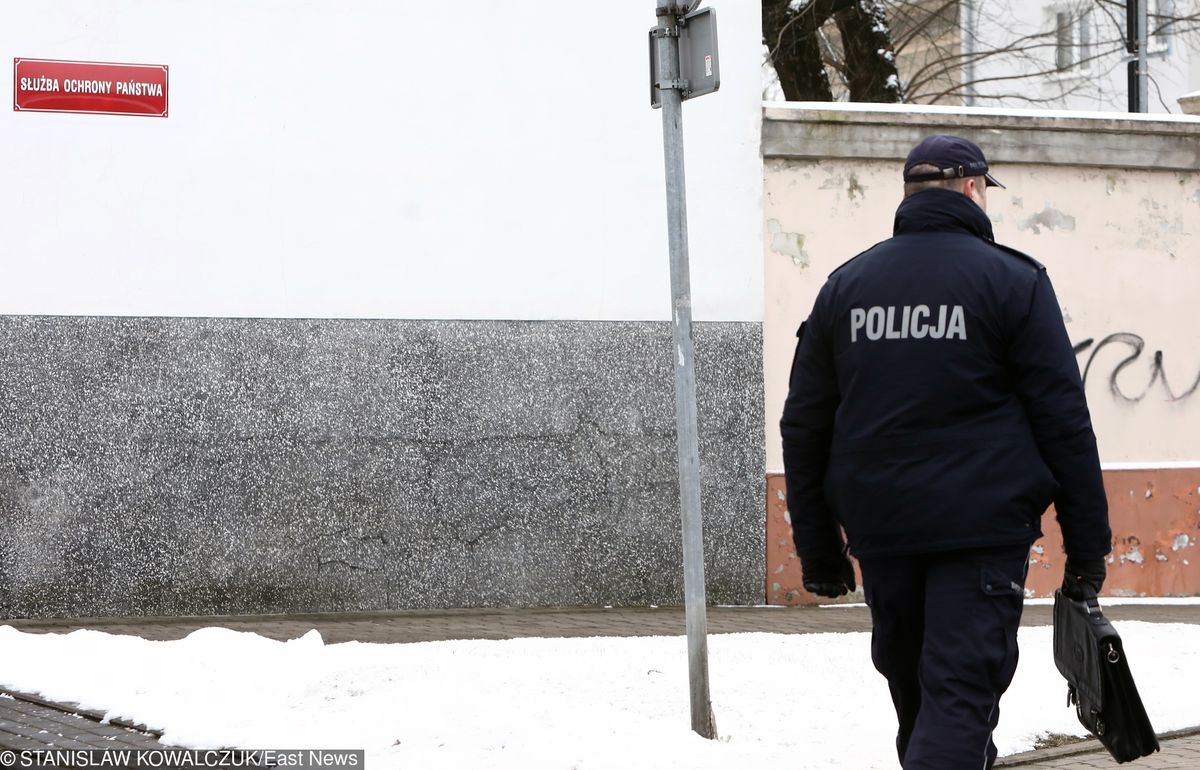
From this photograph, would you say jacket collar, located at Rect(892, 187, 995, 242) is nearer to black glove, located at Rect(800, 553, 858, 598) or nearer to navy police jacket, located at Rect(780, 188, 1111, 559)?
navy police jacket, located at Rect(780, 188, 1111, 559)

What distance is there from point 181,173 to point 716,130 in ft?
10.2

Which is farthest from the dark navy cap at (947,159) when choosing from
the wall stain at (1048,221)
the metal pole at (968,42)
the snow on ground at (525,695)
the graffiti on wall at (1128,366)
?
the metal pole at (968,42)

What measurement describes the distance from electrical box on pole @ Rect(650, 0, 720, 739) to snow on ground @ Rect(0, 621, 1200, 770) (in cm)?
28

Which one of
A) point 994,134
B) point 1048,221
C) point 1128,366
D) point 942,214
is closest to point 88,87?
point 994,134

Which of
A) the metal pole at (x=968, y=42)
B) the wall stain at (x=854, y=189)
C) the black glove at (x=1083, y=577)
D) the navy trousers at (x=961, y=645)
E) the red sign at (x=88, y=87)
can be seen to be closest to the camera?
the navy trousers at (x=961, y=645)

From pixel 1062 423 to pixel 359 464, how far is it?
583cm

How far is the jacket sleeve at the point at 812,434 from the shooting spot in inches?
152

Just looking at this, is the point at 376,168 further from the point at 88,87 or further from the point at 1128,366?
the point at 1128,366

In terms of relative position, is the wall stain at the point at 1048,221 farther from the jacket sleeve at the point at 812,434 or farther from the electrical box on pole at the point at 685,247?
the jacket sleeve at the point at 812,434

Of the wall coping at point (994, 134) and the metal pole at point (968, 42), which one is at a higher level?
the metal pole at point (968, 42)

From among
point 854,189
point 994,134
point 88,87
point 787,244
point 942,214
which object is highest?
point 88,87

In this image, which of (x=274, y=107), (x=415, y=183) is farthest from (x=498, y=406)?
(x=274, y=107)

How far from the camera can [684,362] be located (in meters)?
5.45

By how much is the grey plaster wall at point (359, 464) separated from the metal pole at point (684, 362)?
146 inches
